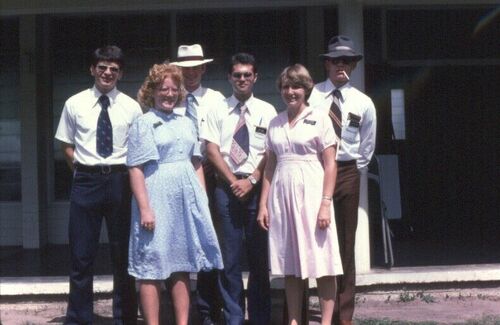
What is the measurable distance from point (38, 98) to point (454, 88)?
18.0ft

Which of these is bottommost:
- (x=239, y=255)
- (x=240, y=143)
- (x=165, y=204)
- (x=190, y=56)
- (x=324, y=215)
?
(x=239, y=255)

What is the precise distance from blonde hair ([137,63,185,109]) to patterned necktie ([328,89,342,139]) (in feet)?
3.75

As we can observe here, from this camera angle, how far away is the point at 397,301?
352 inches

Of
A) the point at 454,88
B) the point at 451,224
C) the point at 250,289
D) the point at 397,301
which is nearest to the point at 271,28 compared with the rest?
the point at 454,88

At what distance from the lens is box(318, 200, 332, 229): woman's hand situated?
7.05m

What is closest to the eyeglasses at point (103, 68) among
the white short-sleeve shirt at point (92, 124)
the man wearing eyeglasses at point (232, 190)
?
the white short-sleeve shirt at point (92, 124)

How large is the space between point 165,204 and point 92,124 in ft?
3.04

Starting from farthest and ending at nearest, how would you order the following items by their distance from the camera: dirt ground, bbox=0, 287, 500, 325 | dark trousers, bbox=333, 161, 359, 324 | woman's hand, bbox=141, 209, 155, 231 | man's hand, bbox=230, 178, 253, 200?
dirt ground, bbox=0, 287, 500, 325, dark trousers, bbox=333, 161, 359, 324, man's hand, bbox=230, 178, 253, 200, woman's hand, bbox=141, 209, 155, 231

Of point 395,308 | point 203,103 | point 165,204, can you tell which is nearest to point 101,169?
point 165,204

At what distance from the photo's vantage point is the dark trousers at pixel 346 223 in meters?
7.61

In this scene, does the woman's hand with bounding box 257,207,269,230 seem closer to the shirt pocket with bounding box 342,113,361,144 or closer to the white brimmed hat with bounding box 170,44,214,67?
the shirt pocket with bounding box 342,113,361,144

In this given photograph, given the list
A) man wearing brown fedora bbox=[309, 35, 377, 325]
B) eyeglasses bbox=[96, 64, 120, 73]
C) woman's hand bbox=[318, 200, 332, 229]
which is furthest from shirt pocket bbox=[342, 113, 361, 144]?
eyeglasses bbox=[96, 64, 120, 73]

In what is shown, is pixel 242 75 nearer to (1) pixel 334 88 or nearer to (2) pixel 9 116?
(1) pixel 334 88

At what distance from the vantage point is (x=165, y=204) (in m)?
7.06
